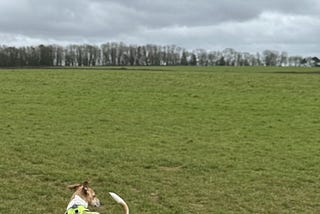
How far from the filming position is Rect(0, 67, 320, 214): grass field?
10625mm

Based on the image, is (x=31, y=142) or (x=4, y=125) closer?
(x=31, y=142)

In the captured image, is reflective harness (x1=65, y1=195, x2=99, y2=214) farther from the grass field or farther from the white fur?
the grass field

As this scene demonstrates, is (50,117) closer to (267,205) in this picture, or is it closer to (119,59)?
(267,205)

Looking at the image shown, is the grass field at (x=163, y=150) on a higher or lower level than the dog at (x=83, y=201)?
lower

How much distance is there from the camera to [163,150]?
627 inches

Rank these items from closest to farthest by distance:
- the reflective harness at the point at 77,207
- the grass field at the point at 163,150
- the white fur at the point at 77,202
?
the reflective harness at the point at 77,207, the white fur at the point at 77,202, the grass field at the point at 163,150

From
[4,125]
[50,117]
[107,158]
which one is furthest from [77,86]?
[107,158]

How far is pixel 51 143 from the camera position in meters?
16.4

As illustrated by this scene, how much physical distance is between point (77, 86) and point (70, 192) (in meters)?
26.4

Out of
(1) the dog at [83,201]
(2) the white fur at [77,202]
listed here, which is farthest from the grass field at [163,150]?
(2) the white fur at [77,202]

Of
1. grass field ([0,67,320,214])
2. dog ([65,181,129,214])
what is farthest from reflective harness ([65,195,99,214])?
grass field ([0,67,320,214])

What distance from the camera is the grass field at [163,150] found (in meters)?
10.6

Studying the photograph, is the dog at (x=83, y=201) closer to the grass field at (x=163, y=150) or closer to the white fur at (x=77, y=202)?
the white fur at (x=77, y=202)

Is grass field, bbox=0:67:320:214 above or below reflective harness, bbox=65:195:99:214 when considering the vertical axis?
below
